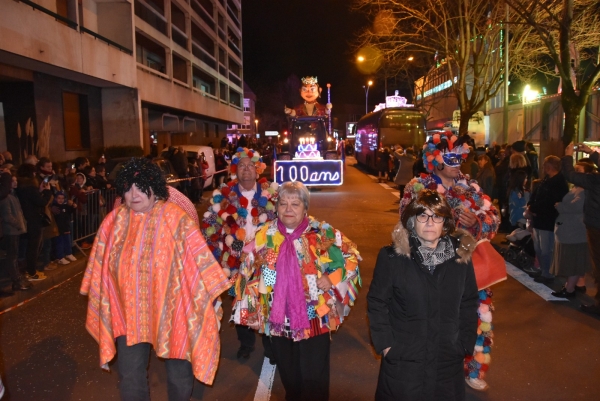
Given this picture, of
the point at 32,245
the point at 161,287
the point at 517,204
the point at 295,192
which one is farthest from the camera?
the point at 517,204

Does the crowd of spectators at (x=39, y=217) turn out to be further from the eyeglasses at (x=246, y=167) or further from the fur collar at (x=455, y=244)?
the fur collar at (x=455, y=244)

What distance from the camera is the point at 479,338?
14.3 ft

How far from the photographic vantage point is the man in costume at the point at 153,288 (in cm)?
356

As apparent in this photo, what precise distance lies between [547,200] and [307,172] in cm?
349

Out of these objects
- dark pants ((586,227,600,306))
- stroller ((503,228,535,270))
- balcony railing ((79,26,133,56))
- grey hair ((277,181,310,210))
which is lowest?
stroller ((503,228,535,270))

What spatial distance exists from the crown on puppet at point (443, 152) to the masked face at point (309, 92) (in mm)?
20448

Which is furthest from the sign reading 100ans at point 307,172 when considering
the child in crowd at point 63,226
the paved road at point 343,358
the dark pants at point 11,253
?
the dark pants at point 11,253

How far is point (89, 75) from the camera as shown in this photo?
58.5ft

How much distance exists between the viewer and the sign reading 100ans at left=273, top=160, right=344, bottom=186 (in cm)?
853

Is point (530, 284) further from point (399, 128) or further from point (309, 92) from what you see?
point (399, 128)

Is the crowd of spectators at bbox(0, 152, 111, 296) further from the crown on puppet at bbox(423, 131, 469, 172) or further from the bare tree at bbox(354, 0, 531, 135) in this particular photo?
the bare tree at bbox(354, 0, 531, 135)

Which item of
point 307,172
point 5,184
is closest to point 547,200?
point 307,172

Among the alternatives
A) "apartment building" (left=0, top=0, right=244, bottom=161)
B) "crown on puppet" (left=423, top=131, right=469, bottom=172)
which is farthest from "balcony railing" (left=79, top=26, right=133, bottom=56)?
"crown on puppet" (left=423, top=131, right=469, bottom=172)

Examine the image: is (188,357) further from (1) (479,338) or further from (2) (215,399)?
(1) (479,338)
